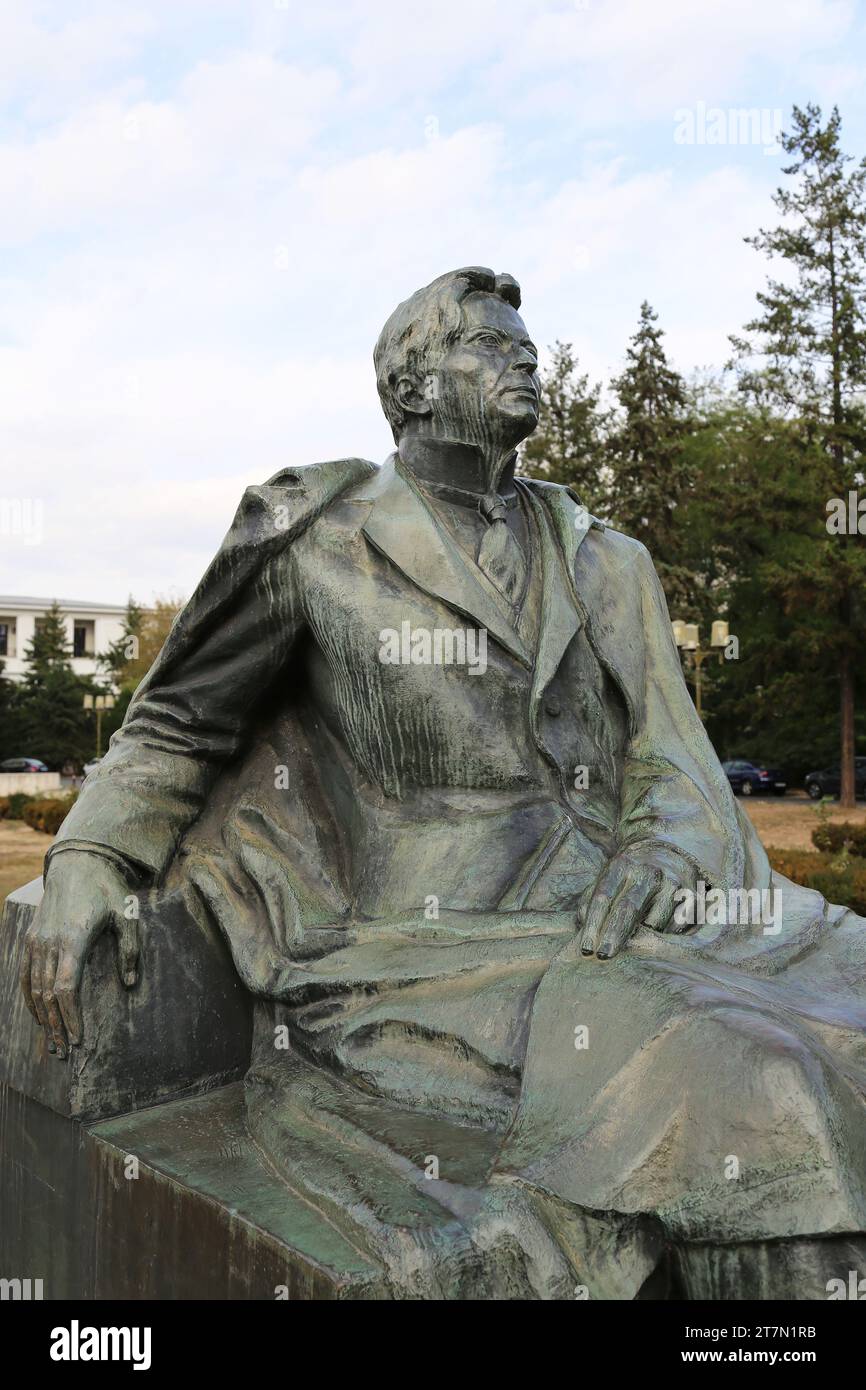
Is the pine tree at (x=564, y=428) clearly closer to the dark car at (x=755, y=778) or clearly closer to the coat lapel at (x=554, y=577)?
the dark car at (x=755, y=778)

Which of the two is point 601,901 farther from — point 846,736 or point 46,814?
point 846,736

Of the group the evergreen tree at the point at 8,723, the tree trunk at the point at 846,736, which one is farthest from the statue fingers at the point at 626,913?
the evergreen tree at the point at 8,723

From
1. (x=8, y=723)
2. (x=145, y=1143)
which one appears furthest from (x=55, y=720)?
(x=145, y=1143)

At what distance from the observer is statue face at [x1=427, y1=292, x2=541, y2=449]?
273 cm

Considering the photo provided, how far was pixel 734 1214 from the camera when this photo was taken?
1753mm

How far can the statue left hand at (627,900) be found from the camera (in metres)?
2.18

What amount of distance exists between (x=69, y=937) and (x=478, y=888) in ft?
2.75

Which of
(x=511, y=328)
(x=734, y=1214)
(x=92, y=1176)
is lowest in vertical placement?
(x=92, y=1176)

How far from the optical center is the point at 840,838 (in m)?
14.5

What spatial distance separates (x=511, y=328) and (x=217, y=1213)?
1932mm

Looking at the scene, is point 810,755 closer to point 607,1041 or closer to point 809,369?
point 809,369

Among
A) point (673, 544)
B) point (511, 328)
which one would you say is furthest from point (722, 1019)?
point (673, 544)

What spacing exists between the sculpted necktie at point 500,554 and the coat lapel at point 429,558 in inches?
2.6

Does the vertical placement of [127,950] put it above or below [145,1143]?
above
